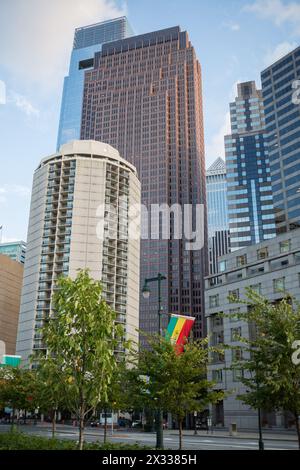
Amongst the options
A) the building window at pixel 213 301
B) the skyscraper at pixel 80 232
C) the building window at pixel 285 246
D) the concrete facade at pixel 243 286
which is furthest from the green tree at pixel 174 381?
the skyscraper at pixel 80 232

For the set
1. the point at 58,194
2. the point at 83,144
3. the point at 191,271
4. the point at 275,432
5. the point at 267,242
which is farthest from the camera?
the point at 191,271

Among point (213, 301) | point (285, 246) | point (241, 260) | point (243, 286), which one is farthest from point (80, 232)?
point (285, 246)

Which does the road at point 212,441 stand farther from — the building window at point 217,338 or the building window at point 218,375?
the building window at point 217,338

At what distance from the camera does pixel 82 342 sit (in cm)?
1931

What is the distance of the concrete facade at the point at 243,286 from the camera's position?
67375 millimetres

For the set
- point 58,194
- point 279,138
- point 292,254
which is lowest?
point 292,254

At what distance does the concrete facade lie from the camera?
2653 inches

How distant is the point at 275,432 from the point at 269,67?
12389 cm

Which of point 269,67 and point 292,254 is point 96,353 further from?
point 269,67

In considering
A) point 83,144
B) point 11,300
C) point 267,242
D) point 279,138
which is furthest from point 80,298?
point 11,300

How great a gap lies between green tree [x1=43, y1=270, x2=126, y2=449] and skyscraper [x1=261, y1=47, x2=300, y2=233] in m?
113

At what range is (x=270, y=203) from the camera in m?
167

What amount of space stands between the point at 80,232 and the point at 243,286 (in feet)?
165
